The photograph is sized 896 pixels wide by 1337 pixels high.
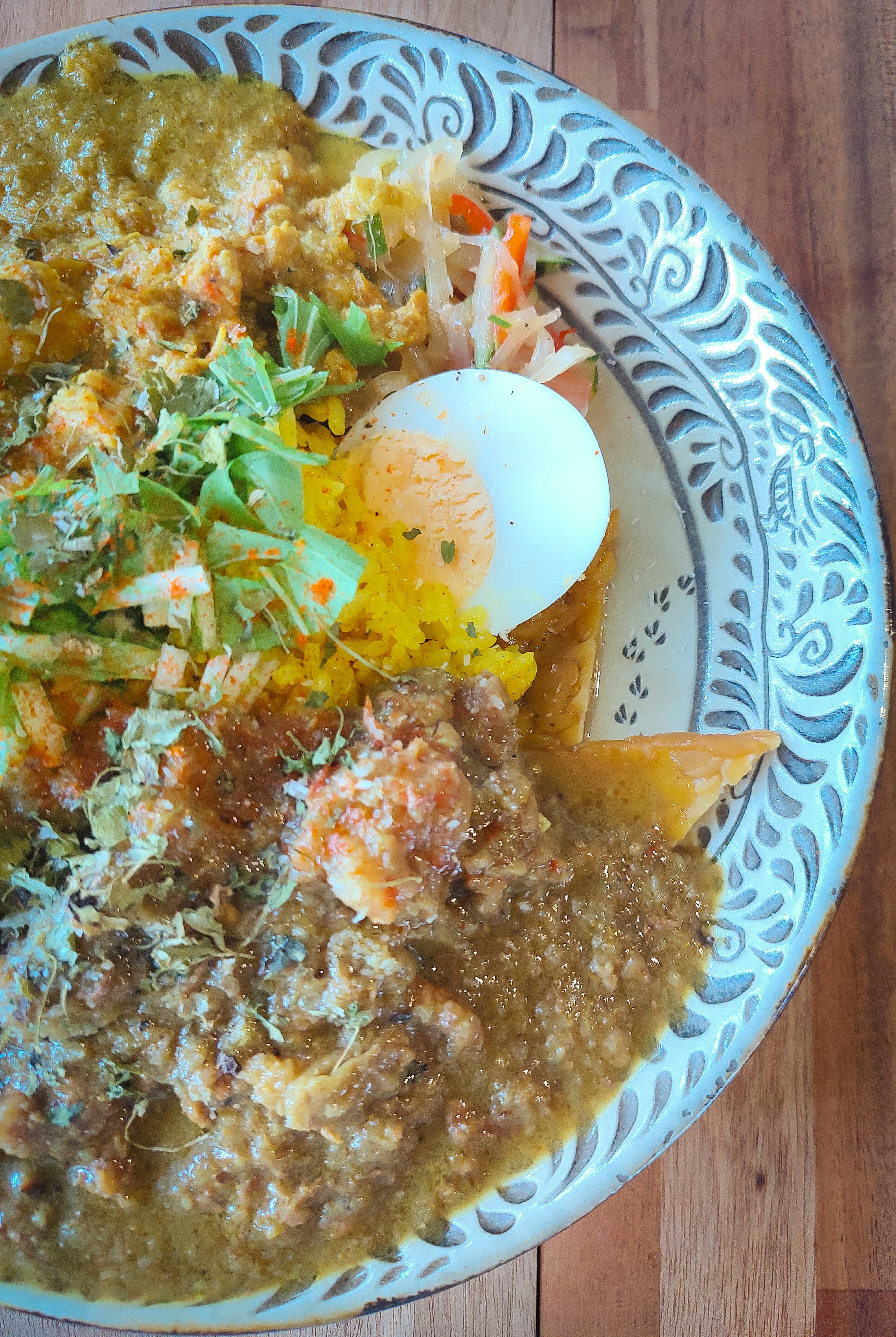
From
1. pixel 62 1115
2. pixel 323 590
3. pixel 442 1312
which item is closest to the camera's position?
pixel 62 1115

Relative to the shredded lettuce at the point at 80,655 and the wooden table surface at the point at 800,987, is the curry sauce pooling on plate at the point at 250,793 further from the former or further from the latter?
the wooden table surface at the point at 800,987

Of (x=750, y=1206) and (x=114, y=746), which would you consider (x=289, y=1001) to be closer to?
(x=114, y=746)

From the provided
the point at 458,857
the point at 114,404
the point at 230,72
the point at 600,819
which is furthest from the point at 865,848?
the point at 230,72

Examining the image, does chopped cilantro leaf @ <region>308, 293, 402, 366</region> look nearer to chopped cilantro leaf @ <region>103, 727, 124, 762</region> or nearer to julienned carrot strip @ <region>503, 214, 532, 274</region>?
julienned carrot strip @ <region>503, 214, 532, 274</region>

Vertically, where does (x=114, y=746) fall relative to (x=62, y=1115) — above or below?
above

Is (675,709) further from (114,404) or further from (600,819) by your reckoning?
(114,404)

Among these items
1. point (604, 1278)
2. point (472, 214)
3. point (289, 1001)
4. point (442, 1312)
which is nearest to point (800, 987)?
point (604, 1278)

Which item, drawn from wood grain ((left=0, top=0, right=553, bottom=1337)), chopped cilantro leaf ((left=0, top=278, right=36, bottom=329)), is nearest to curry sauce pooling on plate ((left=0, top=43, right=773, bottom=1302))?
chopped cilantro leaf ((left=0, top=278, right=36, bottom=329))
